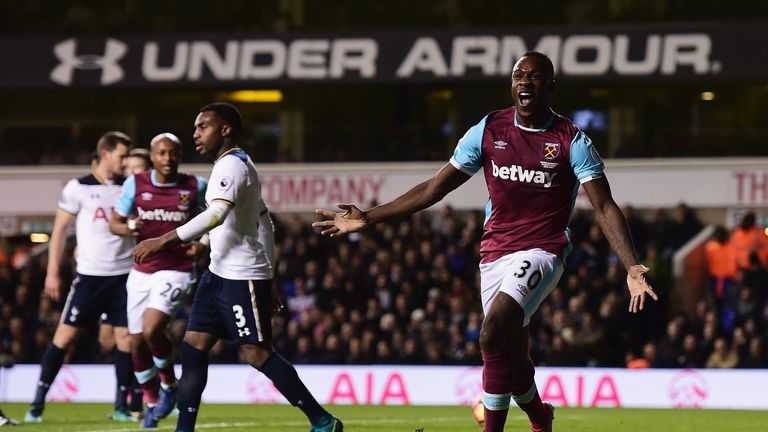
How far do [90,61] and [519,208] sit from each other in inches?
730

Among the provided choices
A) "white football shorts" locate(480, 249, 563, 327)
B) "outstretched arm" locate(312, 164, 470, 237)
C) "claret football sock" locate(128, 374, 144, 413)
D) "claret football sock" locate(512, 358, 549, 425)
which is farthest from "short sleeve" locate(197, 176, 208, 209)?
"claret football sock" locate(512, 358, 549, 425)

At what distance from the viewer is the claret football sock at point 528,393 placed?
762 centimetres

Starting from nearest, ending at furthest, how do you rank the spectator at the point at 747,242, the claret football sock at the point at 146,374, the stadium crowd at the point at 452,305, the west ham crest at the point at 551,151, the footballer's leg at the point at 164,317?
the west ham crest at the point at 551,151
the footballer's leg at the point at 164,317
the claret football sock at the point at 146,374
the stadium crowd at the point at 452,305
the spectator at the point at 747,242

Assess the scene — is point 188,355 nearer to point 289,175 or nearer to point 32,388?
point 32,388

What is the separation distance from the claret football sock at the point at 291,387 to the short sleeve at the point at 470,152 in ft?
5.89

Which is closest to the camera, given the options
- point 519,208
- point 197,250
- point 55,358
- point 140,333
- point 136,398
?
point 519,208

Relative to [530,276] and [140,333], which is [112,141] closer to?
[140,333]

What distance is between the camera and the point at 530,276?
7383 mm

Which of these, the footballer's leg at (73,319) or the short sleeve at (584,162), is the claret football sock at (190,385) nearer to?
the short sleeve at (584,162)

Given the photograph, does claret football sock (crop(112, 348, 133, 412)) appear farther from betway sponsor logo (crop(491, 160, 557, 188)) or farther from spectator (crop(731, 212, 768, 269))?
spectator (crop(731, 212, 768, 269))

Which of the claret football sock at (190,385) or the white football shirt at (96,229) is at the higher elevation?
the white football shirt at (96,229)

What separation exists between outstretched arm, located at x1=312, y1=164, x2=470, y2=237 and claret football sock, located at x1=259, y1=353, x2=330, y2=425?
1.40 metres

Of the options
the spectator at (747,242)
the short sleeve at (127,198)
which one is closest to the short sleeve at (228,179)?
the short sleeve at (127,198)

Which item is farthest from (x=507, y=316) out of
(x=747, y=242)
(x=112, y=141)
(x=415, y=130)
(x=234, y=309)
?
(x=415, y=130)
